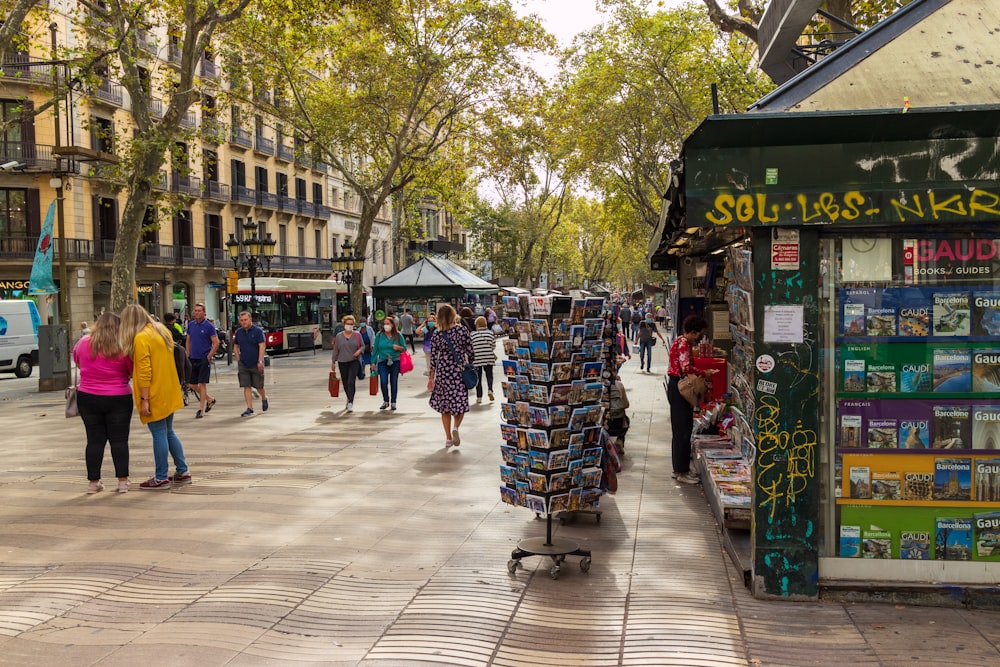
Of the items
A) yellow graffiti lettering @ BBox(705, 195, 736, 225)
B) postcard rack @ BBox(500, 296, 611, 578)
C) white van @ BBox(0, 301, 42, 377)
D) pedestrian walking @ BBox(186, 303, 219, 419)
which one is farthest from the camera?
white van @ BBox(0, 301, 42, 377)

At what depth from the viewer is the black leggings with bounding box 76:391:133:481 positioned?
770cm

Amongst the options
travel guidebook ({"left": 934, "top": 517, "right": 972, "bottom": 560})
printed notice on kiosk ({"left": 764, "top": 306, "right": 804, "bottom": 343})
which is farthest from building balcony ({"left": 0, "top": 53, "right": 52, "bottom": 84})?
travel guidebook ({"left": 934, "top": 517, "right": 972, "bottom": 560})

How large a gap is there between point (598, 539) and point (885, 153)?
3.41 metres

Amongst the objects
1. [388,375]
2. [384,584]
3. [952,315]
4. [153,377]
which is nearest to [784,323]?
[952,315]

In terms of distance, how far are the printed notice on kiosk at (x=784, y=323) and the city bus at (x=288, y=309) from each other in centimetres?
2788

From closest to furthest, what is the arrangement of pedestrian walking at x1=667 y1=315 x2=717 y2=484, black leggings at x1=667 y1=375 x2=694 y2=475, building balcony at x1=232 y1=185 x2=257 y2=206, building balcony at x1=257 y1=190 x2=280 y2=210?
pedestrian walking at x1=667 y1=315 x2=717 y2=484, black leggings at x1=667 y1=375 x2=694 y2=475, building balcony at x1=232 y1=185 x2=257 y2=206, building balcony at x1=257 y1=190 x2=280 y2=210

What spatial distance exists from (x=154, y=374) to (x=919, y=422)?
6511 millimetres

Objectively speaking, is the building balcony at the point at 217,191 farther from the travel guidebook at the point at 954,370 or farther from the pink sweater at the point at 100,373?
the travel guidebook at the point at 954,370

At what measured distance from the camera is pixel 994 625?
4543 millimetres

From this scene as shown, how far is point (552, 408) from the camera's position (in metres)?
5.85

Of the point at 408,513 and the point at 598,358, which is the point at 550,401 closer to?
the point at 598,358

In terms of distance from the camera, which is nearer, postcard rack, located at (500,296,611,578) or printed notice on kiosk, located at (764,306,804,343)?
printed notice on kiosk, located at (764,306,804,343)

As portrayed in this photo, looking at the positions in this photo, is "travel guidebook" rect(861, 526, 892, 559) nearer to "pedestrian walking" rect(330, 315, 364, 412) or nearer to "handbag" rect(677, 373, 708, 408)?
"handbag" rect(677, 373, 708, 408)

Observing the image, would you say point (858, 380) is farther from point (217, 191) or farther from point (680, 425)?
point (217, 191)
